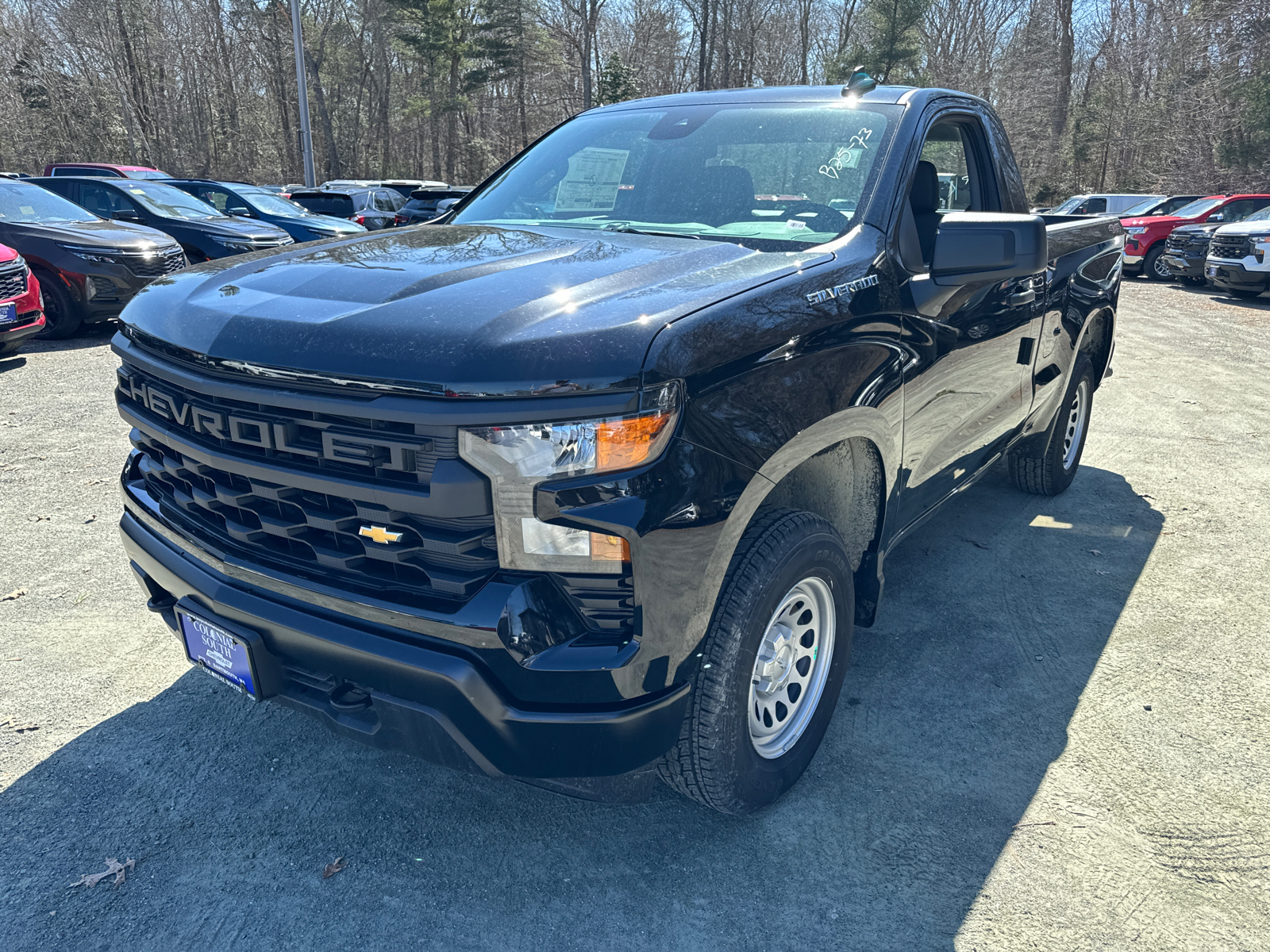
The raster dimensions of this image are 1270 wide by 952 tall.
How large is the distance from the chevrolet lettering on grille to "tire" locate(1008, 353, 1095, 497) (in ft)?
13.2

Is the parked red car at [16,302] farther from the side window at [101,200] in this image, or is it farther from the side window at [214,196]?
the side window at [214,196]

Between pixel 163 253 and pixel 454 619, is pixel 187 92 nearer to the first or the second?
pixel 163 253

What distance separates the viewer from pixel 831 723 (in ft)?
10.1

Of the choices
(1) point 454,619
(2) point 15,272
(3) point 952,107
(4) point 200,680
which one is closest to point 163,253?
(2) point 15,272

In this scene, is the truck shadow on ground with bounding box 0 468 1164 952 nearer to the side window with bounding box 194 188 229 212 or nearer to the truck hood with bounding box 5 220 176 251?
the truck hood with bounding box 5 220 176 251

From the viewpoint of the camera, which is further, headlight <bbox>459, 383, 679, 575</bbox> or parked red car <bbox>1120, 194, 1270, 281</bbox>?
parked red car <bbox>1120, 194, 1270, 281</bbox>

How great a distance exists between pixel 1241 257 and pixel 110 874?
17.1m

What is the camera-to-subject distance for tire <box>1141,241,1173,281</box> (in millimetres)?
19141

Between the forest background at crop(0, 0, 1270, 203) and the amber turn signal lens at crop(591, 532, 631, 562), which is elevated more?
the forest background at crop(0, 0, 1270, 203)

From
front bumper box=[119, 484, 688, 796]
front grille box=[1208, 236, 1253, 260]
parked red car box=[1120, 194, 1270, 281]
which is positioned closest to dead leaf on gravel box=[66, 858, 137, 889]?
front bumper box=[119, 484, 688, 796]

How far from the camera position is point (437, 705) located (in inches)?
76.7

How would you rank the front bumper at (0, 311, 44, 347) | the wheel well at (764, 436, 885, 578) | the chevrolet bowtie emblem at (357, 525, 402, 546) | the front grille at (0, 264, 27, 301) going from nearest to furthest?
1. the chevrolet bowtie emblem at (357, 525, 402, 546)
2. the wheel well at (764, 436, 885, 578)
3. the front grille at (0, 264, 27, 301)
4. the front bumper at (0, 311, 44, 347)

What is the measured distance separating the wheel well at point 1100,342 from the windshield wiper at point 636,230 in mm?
3150

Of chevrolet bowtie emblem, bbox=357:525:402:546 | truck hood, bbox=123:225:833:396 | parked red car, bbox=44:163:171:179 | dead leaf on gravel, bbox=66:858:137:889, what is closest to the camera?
truck hood, bbox=123:225:833:396
